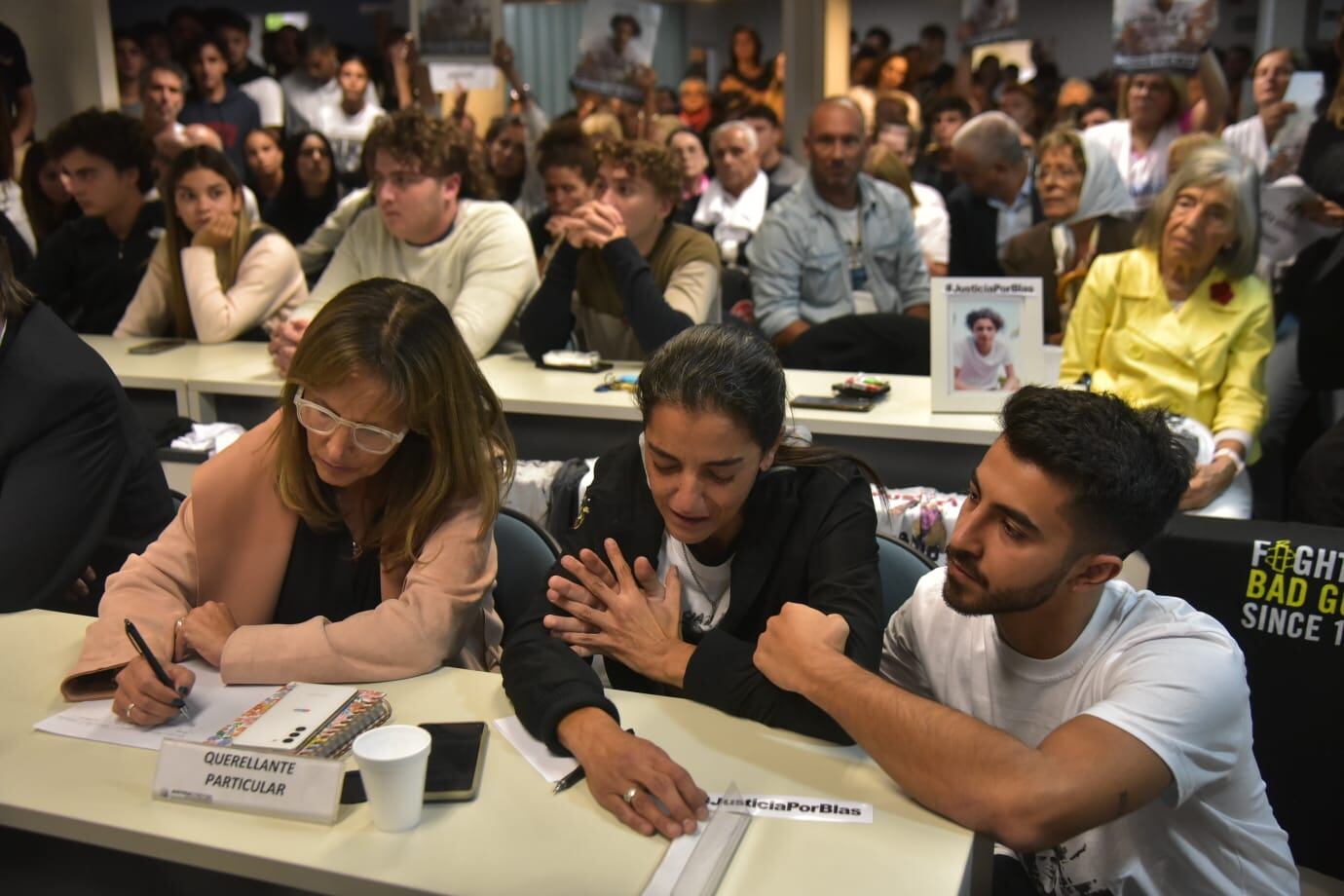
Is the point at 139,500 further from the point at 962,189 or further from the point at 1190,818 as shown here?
the point at 962,189

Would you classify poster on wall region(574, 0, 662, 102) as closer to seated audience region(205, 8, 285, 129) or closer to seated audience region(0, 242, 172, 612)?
seated audience region(205, 8, 285, 129)

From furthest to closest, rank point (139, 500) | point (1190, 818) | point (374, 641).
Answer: point (139, 500), point (374, 641), point (1190, 818)

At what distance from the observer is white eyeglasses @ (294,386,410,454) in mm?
1689

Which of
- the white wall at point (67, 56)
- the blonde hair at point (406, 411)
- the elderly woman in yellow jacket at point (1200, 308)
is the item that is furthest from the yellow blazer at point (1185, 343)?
the white wall at point (67, 56)

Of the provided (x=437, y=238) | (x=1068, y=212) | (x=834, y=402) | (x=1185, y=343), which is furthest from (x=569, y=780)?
(x=1068, y=212)

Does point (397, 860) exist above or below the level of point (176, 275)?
below

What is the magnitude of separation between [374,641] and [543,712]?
1.04ft

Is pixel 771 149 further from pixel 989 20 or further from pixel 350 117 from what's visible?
pixel 350 117

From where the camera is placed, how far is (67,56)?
541 centimetres

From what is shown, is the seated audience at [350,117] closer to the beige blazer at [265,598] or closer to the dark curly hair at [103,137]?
the dark curly hair at [103,137]

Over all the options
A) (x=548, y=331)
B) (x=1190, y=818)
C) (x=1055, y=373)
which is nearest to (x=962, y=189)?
(x=1055, y=373)

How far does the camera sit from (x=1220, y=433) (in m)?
3.08

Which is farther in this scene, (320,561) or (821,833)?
(320,561)

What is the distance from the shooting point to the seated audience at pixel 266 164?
19.5 ft
